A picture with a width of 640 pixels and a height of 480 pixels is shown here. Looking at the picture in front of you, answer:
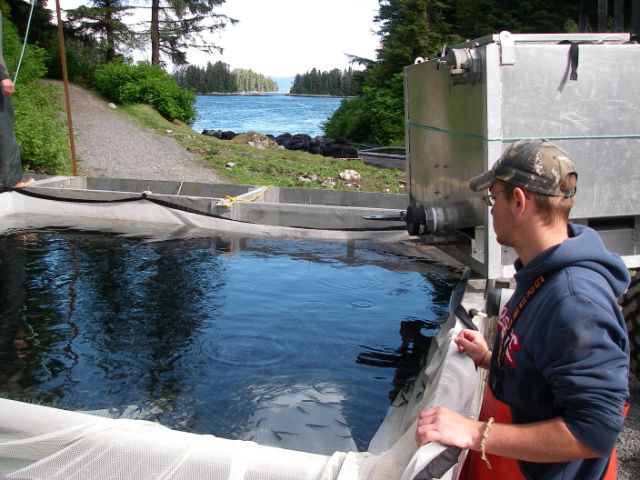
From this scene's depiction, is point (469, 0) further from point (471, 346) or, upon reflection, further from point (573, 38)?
point (471, 346)

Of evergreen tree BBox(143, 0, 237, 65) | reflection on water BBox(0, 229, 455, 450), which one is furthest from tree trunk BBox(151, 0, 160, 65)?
reflection on water BBox(0, 229, 455, 450)

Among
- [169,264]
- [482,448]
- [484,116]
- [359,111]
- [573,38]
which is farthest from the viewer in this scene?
[359,111]

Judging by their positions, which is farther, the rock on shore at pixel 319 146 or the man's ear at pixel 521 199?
the rock on shore at pixel 319 146

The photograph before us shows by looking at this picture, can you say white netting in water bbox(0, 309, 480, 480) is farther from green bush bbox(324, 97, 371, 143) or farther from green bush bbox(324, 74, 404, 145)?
green bush bbox(324, 97, 371, 143)

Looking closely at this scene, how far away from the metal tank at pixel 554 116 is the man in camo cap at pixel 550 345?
197cm

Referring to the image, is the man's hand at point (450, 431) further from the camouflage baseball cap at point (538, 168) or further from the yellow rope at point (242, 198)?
the yellow rope at point (242, 198)

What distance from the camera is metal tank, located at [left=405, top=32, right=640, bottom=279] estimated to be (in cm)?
379

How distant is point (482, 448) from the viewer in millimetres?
1820

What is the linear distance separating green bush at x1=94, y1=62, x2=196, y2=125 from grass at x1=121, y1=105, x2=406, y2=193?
636 centimetres

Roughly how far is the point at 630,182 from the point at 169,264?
4.01 m

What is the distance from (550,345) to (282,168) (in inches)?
582

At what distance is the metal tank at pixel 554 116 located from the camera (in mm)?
3787

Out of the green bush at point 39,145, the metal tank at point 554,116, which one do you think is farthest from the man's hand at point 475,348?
the green bush at point 39,145

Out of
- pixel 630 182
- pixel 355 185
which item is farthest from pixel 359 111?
pixel 630 182
